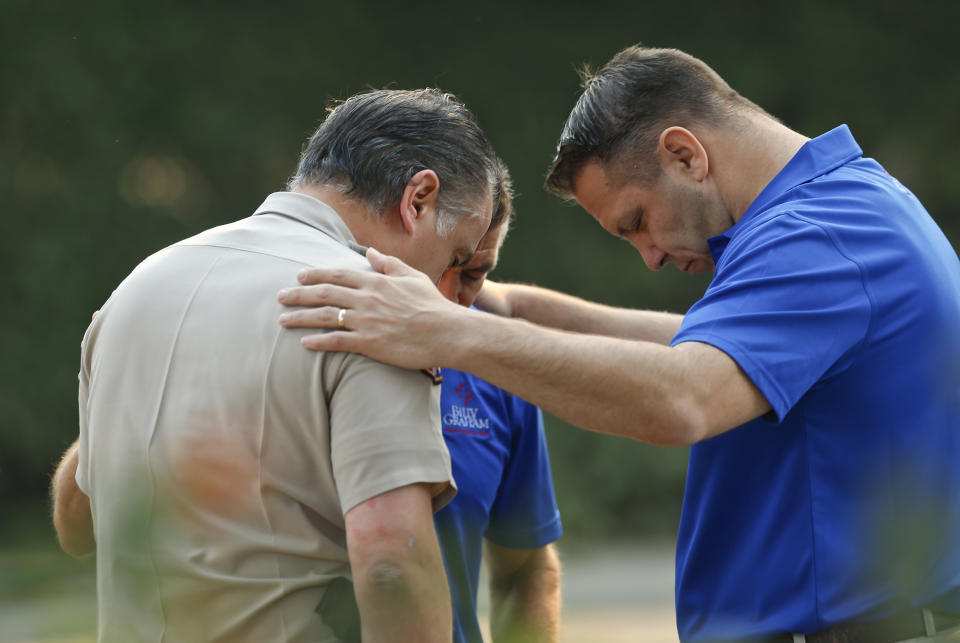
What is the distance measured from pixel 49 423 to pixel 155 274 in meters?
7.15

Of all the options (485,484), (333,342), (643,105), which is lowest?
(485,484)

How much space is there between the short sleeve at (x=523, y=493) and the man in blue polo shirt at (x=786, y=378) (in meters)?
0.66

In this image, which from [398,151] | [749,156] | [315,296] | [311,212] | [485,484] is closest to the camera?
[315,296]

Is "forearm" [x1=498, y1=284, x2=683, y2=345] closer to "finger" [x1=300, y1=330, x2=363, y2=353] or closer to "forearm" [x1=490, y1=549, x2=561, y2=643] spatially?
"forearm" [x1=490, y1=549, x2=561, y2=643]

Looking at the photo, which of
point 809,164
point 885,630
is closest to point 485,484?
point 885,630

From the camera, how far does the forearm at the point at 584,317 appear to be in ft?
12.0

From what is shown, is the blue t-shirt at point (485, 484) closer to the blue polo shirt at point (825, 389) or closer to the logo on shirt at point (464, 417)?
the logo on shirt at point (464, 417)

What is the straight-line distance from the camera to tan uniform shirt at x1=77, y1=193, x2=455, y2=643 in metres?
1.89

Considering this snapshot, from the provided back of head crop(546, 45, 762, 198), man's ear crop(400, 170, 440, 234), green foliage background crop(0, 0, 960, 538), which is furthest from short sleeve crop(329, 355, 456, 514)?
green foliage background crop(0, 0, 960, 538)

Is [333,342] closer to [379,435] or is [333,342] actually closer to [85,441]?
[379,435]

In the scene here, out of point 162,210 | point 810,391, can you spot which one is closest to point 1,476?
point 162,210

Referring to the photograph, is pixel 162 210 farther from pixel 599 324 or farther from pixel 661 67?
pixel 661 67

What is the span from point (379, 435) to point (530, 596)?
1594 mm

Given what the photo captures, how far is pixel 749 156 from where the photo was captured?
8.92ft
